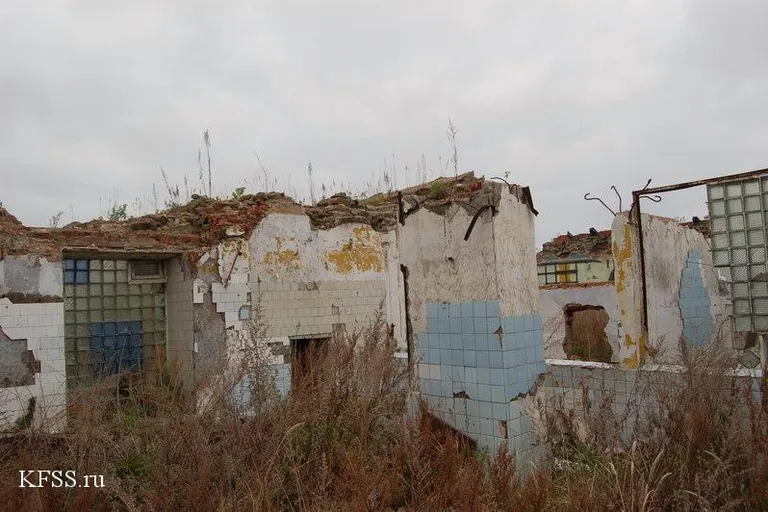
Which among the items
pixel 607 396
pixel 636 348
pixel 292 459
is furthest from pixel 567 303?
pixel 292 459

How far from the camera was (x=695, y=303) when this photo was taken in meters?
9.84

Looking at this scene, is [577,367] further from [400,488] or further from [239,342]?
[239,342]

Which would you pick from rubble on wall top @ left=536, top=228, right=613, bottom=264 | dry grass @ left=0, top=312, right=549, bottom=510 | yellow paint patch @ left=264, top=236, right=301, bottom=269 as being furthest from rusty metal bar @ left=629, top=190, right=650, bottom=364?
rubble on wall top @ left=536, top=228, right=613, bottom=264

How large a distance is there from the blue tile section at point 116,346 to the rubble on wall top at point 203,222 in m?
1.35

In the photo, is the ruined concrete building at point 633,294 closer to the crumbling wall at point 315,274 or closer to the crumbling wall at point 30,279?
the crumbling wall at point 315,274

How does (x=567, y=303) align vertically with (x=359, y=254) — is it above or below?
below

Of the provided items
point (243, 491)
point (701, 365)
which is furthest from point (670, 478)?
point (243, 491)

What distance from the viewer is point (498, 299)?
501 centimetres

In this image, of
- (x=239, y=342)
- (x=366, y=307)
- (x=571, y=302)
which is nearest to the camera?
(x=239, y=342)

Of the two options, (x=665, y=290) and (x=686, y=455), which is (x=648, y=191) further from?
(x=686, y=455)

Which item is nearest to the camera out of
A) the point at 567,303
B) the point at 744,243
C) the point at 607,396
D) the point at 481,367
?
the point at 607,396

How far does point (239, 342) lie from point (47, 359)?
7.96 ft

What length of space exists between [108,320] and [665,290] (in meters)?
8.60

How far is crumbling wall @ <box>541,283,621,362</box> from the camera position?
11.9 metres
